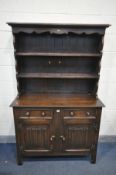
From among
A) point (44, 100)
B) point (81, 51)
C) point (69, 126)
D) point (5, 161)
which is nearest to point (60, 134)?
point (69, 126)

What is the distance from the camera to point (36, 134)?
2.11 meters

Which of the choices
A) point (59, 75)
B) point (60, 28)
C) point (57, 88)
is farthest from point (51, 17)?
point (57, 88)

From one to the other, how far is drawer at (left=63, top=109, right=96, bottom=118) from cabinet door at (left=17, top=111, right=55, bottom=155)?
21 centimetres

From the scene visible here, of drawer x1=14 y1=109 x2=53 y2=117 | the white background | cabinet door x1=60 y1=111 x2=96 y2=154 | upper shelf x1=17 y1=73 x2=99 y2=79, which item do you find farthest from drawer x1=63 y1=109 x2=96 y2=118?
the white background

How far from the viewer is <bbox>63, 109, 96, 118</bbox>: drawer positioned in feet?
6.68

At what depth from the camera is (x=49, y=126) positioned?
2084mm

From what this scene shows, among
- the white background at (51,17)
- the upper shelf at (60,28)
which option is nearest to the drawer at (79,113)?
the white background at (51,17)

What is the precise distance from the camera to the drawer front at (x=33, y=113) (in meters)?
2.01

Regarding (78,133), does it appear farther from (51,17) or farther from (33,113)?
(51,17)

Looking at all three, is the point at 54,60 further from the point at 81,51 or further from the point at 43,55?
the point at 81,51

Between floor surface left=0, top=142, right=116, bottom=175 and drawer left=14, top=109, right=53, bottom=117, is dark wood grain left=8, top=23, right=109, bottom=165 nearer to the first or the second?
drawer left=14, top=109, right=53, bottom=117

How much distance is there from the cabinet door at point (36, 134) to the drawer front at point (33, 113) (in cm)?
1

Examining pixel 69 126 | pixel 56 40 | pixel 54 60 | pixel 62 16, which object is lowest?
pixel 69 126

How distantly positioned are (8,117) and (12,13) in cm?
154
